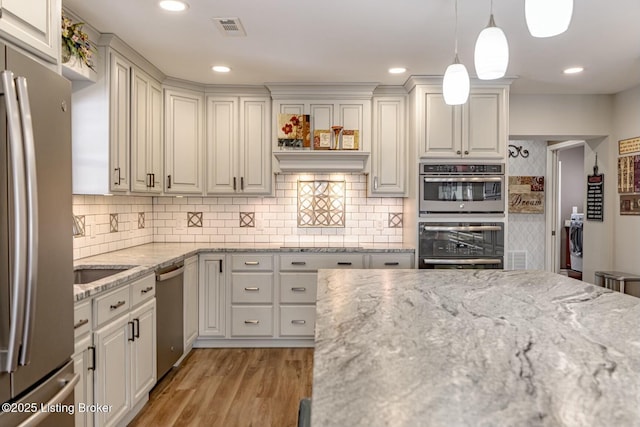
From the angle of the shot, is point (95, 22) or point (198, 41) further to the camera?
point (198, 41)

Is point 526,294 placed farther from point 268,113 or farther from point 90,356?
point 268,113

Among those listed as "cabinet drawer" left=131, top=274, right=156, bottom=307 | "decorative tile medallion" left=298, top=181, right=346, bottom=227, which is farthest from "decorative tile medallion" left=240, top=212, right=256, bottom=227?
"cabinet drawer" left=131, top=274, right=156, bottom=307

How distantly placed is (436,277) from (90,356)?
70.7 inches

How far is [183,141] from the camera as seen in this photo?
4.12 metres

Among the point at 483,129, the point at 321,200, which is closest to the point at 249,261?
the point at 321,200

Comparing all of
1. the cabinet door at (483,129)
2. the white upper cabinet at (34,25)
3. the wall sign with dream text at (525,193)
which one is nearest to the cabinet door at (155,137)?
the white upper cabinet at (34,25)

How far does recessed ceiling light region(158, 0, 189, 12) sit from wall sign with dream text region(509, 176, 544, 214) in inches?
205

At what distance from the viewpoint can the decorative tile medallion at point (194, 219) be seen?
14.9 ft

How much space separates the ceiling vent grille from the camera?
2.76m

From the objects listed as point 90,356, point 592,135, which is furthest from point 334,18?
point 592,135

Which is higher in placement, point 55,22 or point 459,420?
point 55,22

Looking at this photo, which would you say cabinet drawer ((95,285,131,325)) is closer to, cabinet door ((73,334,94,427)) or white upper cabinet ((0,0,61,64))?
cabinet door ((73,334,94,427))

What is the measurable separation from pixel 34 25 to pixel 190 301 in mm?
2608

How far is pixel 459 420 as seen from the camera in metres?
0.80
